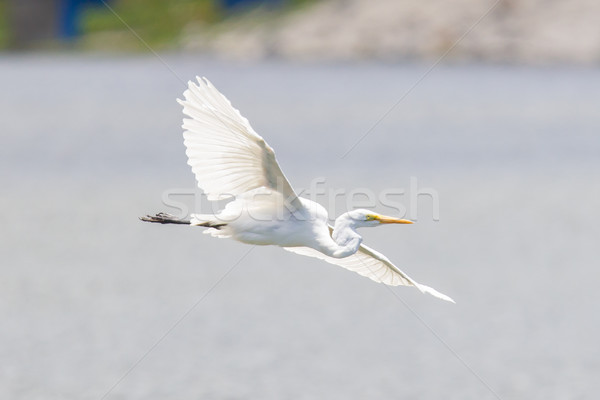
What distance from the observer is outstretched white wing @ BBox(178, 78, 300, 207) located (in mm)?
6098

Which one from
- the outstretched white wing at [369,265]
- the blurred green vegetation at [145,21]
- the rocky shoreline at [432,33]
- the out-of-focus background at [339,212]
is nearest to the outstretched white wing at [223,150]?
the outstretched white wing at [369,265]

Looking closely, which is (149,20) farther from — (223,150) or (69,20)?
(223,150)

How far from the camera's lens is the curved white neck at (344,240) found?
6297 mm

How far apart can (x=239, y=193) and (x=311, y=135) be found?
17.3 m

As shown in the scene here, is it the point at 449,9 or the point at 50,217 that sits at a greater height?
the point at 449,9

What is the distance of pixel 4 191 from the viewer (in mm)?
18641

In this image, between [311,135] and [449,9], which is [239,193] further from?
[449,9]

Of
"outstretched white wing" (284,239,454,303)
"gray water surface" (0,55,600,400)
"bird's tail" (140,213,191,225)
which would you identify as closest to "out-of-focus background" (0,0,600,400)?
"gray water surface" (0,55,600,400)

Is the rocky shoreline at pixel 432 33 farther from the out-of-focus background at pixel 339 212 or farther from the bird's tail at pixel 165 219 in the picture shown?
the bird's tail at pixel 165 219

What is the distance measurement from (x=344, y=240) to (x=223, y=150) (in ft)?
2.87

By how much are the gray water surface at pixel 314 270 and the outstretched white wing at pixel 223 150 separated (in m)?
3.95

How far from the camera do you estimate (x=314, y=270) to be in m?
14.8

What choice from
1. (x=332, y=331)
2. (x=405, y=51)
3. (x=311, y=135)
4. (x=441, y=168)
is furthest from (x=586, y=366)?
(x=405, y=51)

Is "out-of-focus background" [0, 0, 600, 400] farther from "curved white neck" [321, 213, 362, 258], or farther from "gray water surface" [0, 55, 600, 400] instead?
"curved white neck" [321, 213, 362, 258]
